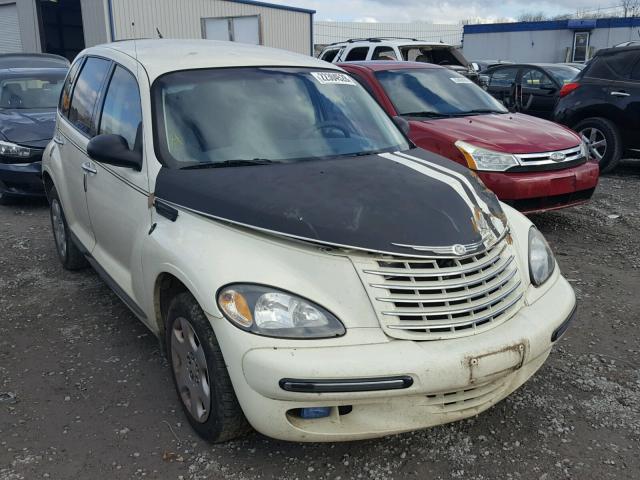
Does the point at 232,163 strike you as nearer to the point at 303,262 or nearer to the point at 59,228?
the point at 303,262

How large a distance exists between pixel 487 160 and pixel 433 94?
5.11ft

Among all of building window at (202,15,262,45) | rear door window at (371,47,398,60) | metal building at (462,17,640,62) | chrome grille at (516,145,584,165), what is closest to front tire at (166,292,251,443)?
chrome grille at (516,145,584,165)

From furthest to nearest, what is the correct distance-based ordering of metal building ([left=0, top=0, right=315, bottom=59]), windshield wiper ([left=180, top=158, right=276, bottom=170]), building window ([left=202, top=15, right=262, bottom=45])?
building window ([left=202, top=15, right=262, bottom=45])
metal building ([left=0, top=0, right=315, bottom=59])
windshield wiper ([left=180, top=158, right=276, bottom=170])

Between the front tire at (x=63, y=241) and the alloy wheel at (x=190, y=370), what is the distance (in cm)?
230

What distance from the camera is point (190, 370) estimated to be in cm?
286

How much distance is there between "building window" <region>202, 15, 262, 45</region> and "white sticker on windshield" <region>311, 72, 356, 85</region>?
61.3ft

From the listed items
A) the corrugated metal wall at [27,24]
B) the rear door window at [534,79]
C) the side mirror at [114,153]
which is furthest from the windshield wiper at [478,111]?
the corrugated metal wall at [27,24]

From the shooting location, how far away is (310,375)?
2.31m

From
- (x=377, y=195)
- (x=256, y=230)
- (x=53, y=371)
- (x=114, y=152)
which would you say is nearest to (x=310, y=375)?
(x=256, y=230)

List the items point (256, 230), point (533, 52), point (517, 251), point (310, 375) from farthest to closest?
point (533, 52) < point (517, 251) < point (256, 230) < point (310, 375)

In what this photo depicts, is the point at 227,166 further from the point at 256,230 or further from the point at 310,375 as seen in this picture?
the point at 310,375

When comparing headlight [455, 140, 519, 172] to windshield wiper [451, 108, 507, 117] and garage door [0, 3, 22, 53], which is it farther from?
garage door [0, 3, 22, 53]

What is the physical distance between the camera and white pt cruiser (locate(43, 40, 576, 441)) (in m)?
2.40

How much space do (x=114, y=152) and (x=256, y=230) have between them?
3.37 ft
